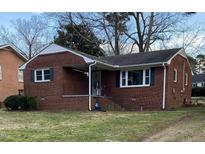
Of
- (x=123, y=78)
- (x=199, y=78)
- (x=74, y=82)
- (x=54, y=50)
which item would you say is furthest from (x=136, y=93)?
(x=199, y=78)

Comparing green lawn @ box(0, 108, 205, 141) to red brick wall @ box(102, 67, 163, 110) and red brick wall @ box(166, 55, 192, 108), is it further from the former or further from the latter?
red brick wall @ box(166, 55, 192, 108)

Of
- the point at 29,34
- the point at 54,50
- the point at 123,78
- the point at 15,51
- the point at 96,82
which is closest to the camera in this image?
the point at 29,34

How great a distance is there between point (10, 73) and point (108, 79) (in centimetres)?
637

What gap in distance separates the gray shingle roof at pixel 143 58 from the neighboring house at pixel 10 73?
220 inches

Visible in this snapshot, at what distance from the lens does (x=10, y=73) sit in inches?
724

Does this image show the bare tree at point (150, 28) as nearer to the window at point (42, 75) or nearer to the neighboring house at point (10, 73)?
the window at point (42, 75)

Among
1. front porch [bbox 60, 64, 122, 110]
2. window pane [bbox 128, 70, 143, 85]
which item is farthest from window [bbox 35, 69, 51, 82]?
window pane [bbox 128, 70, 143, 85]

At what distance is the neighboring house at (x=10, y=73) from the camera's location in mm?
17750

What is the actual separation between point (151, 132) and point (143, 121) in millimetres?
1657

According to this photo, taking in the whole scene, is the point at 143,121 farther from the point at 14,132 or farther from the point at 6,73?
the point at 6,73

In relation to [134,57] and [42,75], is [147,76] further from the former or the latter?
[42,75]

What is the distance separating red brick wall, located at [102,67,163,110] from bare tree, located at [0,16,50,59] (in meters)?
3.68
